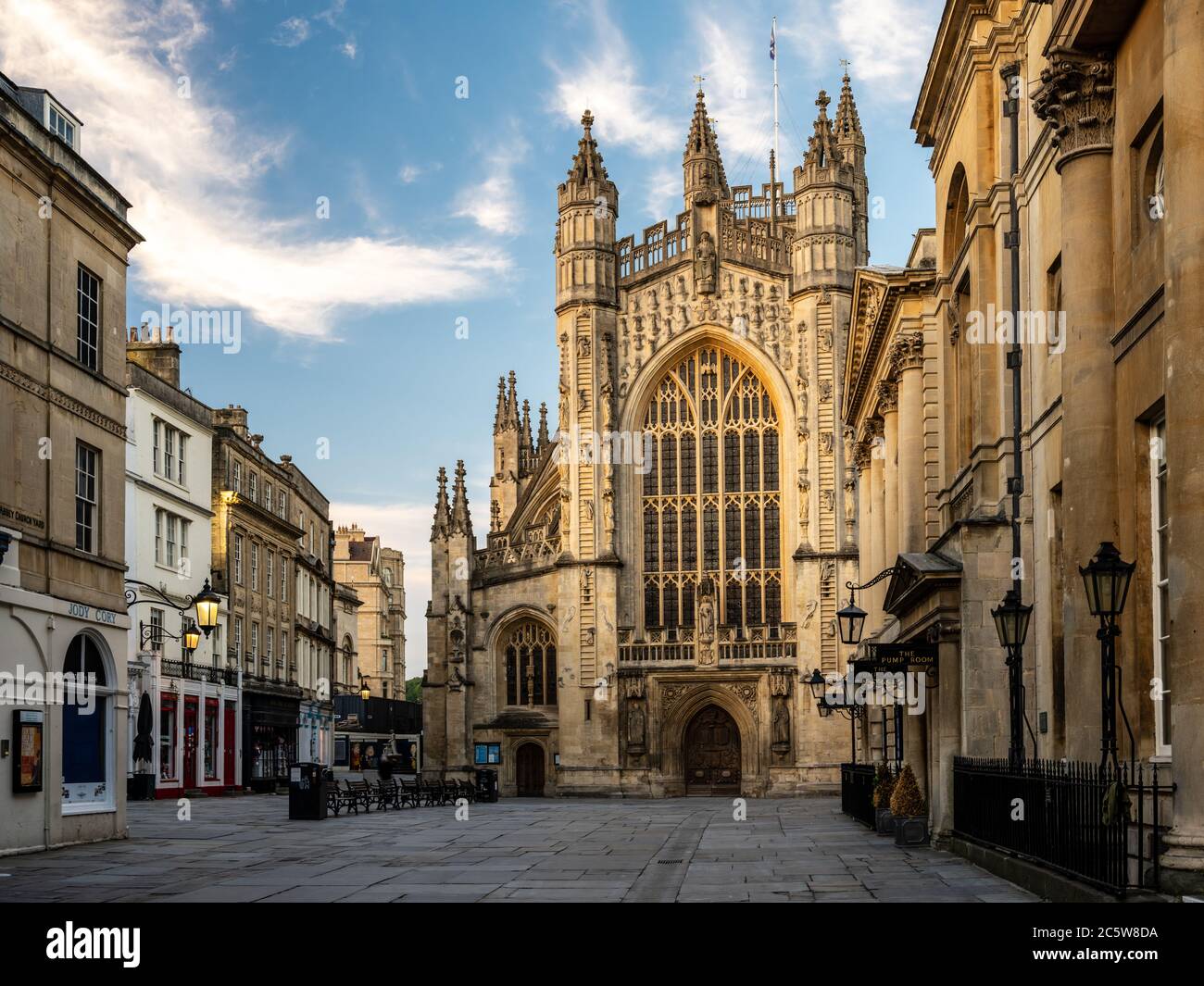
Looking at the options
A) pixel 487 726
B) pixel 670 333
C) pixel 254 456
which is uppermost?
pixel 670 333

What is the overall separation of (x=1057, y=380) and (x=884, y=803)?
9.86m

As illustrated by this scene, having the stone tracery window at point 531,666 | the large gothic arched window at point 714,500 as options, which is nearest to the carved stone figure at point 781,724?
the large gothic arched window at point 714,500

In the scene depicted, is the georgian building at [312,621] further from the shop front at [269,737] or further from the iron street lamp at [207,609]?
the iron street lamp at [207,609]

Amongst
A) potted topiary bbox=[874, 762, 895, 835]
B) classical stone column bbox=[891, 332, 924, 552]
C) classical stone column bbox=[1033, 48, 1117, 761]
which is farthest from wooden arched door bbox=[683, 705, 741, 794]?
classical stone column bbox=[1033, 48, 1117, 761]

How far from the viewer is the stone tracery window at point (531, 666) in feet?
199

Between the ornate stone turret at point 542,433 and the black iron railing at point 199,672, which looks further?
the ornate stone turret at point 542,433

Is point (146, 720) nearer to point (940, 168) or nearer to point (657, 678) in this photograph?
point (657, 678)

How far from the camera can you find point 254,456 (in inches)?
2240

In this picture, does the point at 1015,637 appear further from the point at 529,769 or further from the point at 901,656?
the point at 529,769

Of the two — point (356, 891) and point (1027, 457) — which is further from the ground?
point (1027, 457)

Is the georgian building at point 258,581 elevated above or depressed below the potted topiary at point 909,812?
above

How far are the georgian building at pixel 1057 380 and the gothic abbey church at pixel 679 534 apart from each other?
75.5 feet
